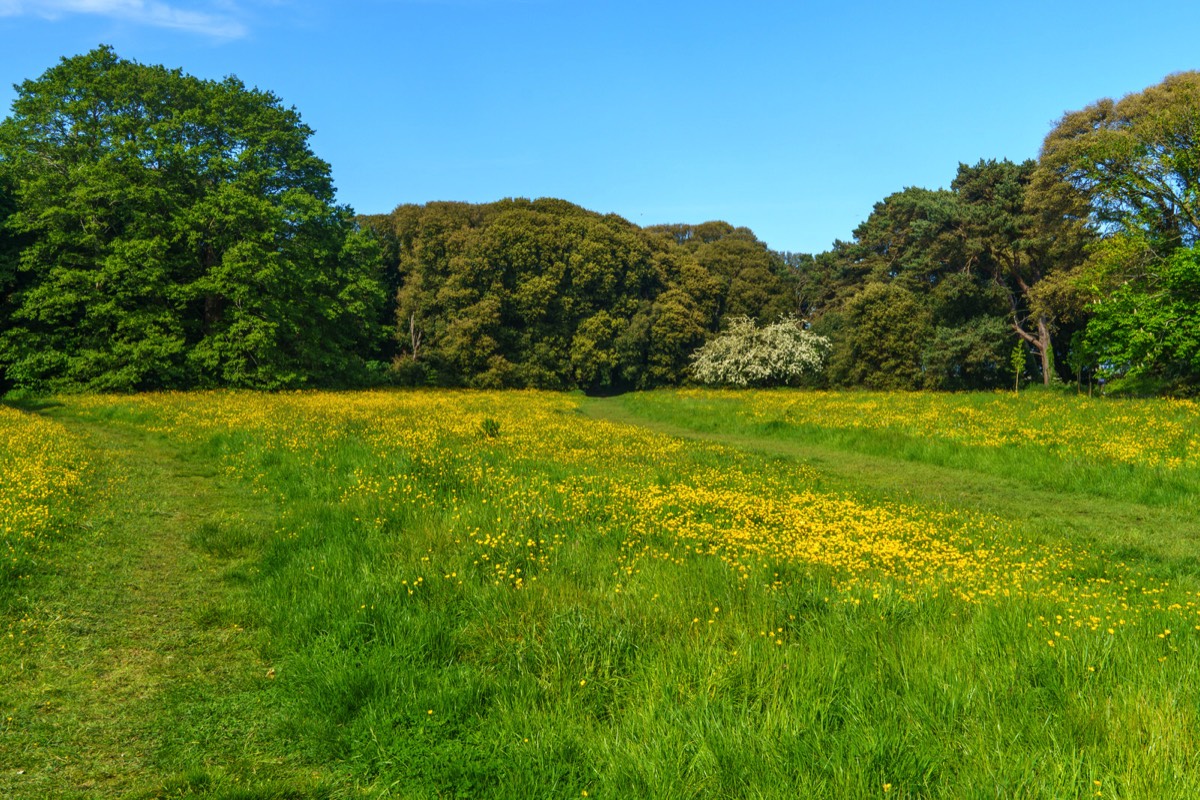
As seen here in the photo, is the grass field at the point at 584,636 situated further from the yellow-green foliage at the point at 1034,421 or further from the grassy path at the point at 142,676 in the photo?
the yellow-green foliage at the point at 1034,421

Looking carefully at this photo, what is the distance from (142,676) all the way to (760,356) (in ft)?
166

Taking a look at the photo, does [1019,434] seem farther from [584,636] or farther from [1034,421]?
[584,636]

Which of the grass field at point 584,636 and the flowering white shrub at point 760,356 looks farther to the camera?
the flowering white shrub at point 760,356

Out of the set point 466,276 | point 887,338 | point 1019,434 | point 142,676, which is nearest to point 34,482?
point 142,676

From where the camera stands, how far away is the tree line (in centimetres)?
3117

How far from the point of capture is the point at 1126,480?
13.1 meters

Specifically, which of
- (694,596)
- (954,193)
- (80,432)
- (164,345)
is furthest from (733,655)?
(954,193)

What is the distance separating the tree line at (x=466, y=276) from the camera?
1227 inches

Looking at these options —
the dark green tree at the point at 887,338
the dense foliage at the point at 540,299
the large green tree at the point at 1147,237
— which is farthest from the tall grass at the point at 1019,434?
the dense foliage at the point at 540,299

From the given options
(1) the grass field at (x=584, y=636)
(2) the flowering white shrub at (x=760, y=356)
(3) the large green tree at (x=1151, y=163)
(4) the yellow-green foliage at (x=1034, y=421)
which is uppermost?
(3) the large green tree at (x=1151, y=163)

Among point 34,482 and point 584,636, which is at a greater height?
point 34,482

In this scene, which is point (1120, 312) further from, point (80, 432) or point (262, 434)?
point (80, 432)

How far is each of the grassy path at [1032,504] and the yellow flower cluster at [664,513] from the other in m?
1.02

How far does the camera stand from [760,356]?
5272 cm
